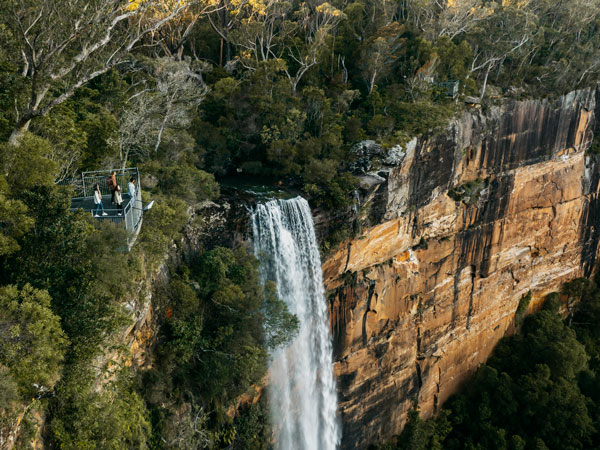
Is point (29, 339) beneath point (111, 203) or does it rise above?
beneath

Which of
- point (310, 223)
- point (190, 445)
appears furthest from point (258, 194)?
point (190, 445)

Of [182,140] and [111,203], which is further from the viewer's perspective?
[182,140]

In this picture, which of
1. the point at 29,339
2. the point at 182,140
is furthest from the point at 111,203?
the point at 182,140

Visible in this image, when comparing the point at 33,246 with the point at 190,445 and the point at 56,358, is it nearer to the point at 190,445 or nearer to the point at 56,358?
the point at 56,358

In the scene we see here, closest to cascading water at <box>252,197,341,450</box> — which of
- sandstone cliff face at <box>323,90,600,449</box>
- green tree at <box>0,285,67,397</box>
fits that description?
sandstone cliff face at <box>323,90,600,449</box>

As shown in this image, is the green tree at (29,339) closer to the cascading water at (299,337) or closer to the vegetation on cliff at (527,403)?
the cascading water at (299,337)

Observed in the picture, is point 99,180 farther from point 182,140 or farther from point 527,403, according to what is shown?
point 527,403

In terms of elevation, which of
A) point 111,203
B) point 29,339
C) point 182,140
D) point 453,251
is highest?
point 182,140
